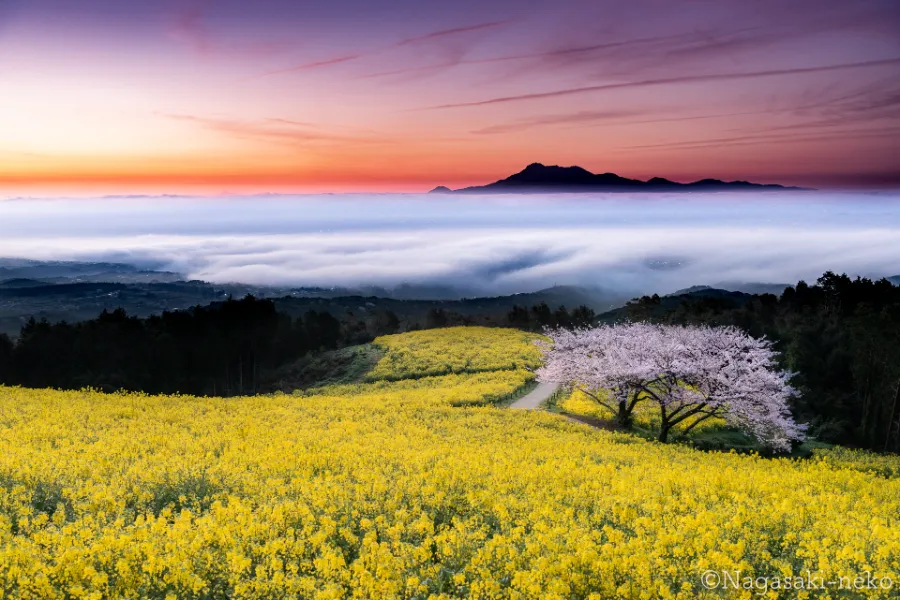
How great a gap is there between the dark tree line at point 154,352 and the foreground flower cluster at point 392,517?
5148 centimetres

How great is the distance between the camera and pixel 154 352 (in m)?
71.0

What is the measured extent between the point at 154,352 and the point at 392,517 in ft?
223

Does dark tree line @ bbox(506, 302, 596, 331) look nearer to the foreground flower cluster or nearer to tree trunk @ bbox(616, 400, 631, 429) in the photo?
tree trunk @ bbox(616, 400, 631, 429)

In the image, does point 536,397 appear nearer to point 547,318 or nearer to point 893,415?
point 893,415

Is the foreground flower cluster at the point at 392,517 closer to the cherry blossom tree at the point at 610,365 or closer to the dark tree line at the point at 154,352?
the cherry blossom tree at the point at 610,365

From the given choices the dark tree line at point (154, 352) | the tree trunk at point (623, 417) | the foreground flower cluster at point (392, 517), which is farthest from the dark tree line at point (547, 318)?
the foreground flower cluster at point (392, 517)

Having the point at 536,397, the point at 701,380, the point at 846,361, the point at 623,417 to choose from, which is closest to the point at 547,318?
the point at 846,361

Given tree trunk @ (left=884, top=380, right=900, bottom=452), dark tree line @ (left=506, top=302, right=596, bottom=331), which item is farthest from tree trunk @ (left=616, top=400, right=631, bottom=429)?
dark tree line @ (left=506, top=302, right=596, bottom=331)

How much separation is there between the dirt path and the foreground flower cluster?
57.0 ft

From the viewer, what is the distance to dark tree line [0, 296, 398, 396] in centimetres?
6962

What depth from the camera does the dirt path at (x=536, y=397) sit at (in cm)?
4025

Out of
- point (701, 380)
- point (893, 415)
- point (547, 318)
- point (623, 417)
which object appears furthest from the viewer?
point (547, 318)

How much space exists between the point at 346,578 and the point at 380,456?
8520mm

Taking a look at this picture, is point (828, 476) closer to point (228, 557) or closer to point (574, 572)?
point (574, 572)
